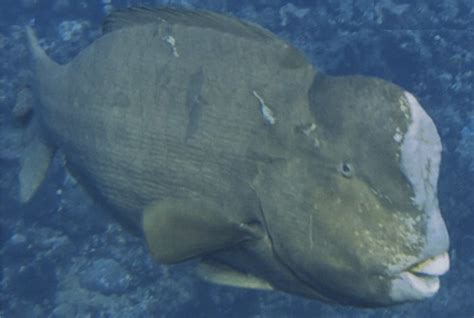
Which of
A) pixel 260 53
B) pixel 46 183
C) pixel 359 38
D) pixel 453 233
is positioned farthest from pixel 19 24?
pixel 260 53

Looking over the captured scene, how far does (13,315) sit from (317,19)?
6.58 m

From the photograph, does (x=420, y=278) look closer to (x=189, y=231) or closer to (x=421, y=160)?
(x=421, y=160)

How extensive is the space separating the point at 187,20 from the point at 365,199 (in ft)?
4.68

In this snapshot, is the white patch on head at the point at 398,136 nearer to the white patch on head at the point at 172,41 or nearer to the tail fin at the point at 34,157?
the white patch on head at the point at 172,41

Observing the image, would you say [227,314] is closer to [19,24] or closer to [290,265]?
[290,265]

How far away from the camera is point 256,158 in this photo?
2.68m

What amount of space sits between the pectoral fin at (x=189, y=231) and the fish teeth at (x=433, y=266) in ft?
2.44

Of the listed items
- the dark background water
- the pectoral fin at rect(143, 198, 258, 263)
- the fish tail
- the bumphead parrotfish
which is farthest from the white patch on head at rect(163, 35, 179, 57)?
the dark background water

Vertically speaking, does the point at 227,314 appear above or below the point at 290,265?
below

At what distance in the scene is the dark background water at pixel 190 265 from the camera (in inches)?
294

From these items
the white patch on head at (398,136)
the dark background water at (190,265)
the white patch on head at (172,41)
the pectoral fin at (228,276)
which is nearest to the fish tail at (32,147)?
the white patch on head at (172,41)

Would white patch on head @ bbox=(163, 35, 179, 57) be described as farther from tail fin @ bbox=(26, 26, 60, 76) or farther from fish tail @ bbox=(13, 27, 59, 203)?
fish tail @ bbox=(13, 27, 59, 203)

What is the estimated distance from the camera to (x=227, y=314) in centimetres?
745

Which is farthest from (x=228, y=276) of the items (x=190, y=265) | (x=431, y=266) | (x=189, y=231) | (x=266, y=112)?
(x=190, y=265)
